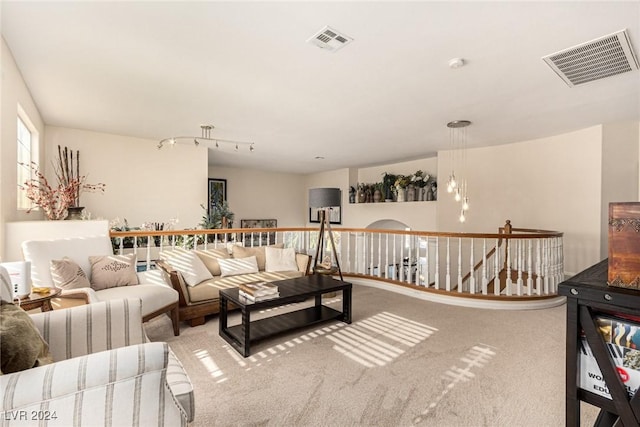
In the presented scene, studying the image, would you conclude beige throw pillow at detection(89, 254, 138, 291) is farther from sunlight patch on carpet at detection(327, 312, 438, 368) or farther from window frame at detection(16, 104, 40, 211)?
sunlight patch on carpet at detection(327, 312, 438, 368)

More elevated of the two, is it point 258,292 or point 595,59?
point 595,59

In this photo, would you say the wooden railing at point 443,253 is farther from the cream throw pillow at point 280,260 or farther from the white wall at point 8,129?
the white wall at point 8,129

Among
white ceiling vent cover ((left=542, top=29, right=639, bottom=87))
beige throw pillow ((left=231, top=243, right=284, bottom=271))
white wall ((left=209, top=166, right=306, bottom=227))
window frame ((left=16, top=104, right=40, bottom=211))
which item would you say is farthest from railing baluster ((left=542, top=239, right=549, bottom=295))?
white wall ((left=209, top=166, right=306, bottom=227))

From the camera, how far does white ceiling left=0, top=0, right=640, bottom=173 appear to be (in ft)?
6.72

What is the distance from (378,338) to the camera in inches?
117

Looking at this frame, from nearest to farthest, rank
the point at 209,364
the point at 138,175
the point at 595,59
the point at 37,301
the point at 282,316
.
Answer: the point at 37,301
the point at 209,364
the point at 595,59
the point at 282,316
the point at 138,175

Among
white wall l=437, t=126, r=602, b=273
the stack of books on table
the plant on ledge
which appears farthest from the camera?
the plant on ledge

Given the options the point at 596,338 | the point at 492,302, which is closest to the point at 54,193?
the point at 596,338

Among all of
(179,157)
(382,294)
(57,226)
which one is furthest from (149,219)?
(382,294)

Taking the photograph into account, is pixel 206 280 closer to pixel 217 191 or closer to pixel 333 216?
pixel 217 191

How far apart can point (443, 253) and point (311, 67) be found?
17.1ft

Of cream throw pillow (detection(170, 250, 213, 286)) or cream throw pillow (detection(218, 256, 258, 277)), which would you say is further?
cream throw pillow (detection(218, 256, 258, 277))

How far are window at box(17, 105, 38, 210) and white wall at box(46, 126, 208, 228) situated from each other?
75cm

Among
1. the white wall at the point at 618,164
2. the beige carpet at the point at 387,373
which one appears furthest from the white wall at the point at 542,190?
the beige carpet at the point at 387,373
